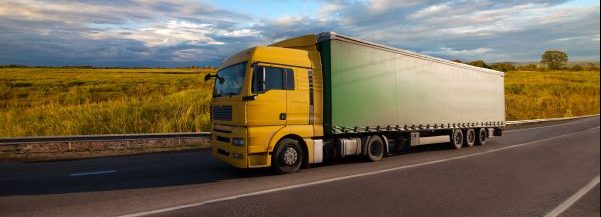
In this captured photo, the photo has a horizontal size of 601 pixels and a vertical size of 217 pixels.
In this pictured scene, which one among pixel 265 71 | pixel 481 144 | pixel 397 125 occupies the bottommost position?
pixel 481 144

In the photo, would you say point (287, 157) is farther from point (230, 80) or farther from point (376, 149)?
point (376, 149)

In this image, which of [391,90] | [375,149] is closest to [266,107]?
[375,149]

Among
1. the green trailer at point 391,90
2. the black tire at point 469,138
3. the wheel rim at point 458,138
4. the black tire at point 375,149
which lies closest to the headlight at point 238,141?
the green trailer at point 391,90

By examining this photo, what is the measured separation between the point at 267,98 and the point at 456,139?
27.7ft

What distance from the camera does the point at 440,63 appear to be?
13.5 metres

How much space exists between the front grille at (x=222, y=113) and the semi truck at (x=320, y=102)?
0.02 metres

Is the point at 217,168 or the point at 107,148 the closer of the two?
the point at 217,168

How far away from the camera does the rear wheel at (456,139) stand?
14.6m

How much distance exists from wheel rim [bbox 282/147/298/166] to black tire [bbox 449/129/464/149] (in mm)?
7276

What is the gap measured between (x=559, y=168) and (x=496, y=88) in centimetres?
1649

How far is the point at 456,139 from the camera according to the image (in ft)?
48.4

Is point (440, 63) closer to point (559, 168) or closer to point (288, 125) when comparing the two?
point (288, 125)

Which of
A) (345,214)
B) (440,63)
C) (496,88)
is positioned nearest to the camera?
(345,214)

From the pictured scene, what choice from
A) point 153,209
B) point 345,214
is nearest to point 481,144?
point 345,214
